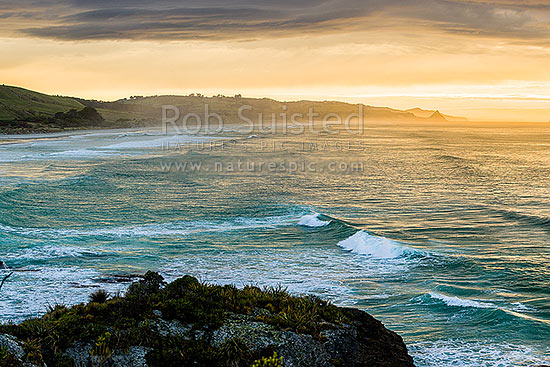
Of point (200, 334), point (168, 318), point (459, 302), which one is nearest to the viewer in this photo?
point (200, 334)

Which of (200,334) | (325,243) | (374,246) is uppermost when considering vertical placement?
(200,334)

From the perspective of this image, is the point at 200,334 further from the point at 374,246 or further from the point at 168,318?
the point at 374,246

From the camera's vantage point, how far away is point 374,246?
78.3 ft

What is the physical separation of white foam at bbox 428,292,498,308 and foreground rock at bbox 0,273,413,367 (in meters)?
5.64

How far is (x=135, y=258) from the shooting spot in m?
22.0

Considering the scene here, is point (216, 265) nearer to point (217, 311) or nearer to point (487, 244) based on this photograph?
point (217, 311)

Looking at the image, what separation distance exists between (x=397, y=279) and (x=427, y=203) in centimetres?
1794

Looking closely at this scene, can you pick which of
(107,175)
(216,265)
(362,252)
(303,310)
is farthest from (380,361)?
(107,175)

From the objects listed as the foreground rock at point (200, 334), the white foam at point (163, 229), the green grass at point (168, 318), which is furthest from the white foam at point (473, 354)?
the white foam at point (163, 229)

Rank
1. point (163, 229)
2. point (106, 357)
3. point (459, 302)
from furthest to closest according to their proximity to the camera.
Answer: point (163, 229)
point (459, 302)
point (106, 357)

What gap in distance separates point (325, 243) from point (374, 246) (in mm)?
2387

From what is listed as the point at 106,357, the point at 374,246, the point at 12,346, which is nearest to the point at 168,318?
the point at 106,357

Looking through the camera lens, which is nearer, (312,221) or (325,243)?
(325,243)

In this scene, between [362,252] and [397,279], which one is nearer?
[397,279]
